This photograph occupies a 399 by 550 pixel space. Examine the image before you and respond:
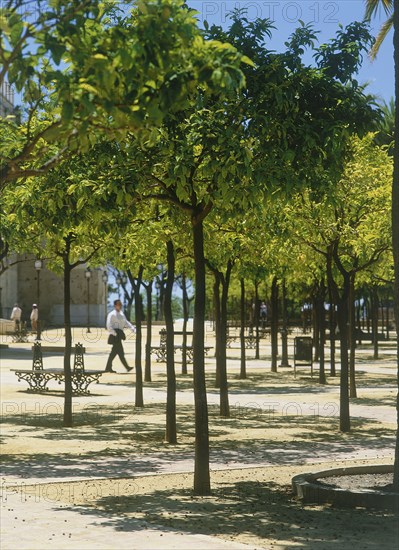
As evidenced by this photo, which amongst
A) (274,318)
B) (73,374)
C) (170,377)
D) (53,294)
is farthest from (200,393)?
(53,294)

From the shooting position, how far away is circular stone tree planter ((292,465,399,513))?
34.0ft

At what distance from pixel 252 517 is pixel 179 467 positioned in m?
3.36

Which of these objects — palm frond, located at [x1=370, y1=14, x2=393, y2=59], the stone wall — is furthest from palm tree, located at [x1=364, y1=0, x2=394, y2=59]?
the stone wall

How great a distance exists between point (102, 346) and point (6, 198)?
1312 inches

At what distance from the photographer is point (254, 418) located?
19359 mm

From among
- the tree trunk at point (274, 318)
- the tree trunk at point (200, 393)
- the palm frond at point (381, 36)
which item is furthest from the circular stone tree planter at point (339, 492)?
the tree trunk at point (274, 318)

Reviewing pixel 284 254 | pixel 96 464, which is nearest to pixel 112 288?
pixel 284 254

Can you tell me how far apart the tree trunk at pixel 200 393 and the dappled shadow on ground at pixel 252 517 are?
0.69 ft

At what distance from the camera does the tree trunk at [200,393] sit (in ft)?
37.1

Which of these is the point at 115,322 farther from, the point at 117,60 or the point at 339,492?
the point at 117,60

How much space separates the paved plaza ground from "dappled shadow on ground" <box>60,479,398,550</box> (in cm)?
1

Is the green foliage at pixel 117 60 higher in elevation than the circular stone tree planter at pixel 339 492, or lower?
higher

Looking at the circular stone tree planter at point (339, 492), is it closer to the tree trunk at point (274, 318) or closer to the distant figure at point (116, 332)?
the distant figure at point (116, 332)

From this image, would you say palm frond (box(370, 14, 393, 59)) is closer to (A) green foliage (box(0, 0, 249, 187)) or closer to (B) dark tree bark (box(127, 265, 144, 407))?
(B) dark tree bark (box(127, 265, 144, 407))
